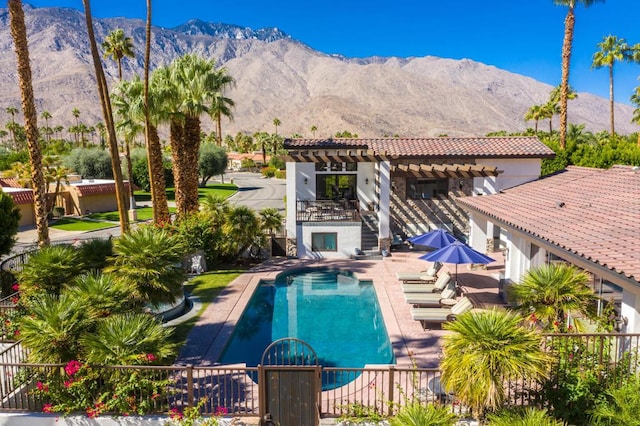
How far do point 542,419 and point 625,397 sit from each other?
5.65 feet

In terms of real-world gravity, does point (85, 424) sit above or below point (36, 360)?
below

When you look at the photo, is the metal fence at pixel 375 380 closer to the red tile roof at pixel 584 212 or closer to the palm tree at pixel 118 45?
the red tile roof at pixel 584 212

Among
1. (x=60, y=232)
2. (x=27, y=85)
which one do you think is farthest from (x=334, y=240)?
(x=60, y=232)

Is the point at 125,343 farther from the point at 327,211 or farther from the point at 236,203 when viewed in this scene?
the point at 236,203

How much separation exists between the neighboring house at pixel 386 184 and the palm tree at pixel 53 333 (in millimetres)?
15686

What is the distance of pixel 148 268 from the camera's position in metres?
12.7

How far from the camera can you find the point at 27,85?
59.7 ft

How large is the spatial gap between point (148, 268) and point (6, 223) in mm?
10995

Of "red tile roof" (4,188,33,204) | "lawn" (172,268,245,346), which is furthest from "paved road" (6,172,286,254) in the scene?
"lawn" (172,268,245,346)

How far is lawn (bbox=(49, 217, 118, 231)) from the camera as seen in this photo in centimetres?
3641

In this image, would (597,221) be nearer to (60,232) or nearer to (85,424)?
(85,424)

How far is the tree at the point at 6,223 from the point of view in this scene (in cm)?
1930

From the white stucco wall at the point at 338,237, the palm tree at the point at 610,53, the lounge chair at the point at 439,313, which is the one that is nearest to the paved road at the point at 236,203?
the white stucco wall at the point at 338,237

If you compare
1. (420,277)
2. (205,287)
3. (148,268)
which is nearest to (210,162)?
(205,287)
